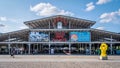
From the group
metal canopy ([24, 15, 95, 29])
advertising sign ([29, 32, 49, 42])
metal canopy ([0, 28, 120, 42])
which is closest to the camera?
metal canopy ([0, 28, 120, 42])

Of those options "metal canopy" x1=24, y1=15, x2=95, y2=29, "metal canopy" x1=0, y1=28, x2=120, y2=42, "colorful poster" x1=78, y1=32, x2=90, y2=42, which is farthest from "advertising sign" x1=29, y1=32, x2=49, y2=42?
"colorful poster" x1=78, y1=32, x2=90, y2=42

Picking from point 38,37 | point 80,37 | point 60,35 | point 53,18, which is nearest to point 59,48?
point 60,35

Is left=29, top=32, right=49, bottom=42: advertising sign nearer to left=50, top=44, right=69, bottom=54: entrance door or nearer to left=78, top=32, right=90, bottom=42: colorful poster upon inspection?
left=50, top=44, right=69, bottom=54: entrance door

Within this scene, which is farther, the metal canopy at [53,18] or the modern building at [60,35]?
the metal canopy at [53,18]

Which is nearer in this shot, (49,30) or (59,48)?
(49,30)

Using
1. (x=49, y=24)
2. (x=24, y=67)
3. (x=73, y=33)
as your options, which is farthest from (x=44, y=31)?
(x=24, y=67)

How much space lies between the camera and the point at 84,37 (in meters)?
41.4

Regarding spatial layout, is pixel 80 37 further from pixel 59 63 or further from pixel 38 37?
pixel 59 63

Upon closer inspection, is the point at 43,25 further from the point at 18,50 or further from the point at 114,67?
the point at 114,67

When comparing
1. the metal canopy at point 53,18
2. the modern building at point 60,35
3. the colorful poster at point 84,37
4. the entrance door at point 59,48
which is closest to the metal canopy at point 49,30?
A: the modern building at point 60,35

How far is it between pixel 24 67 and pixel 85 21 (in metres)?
27.2

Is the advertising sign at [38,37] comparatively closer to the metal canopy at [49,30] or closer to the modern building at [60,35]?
the modern building at [60,35]

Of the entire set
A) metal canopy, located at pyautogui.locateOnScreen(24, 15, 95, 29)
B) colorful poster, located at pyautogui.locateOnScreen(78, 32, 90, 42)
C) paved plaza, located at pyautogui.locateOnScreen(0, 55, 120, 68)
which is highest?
metal canopy, located at pyautogui.locateOnScreen(24, 15, 95, 29)

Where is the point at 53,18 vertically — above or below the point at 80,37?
above
